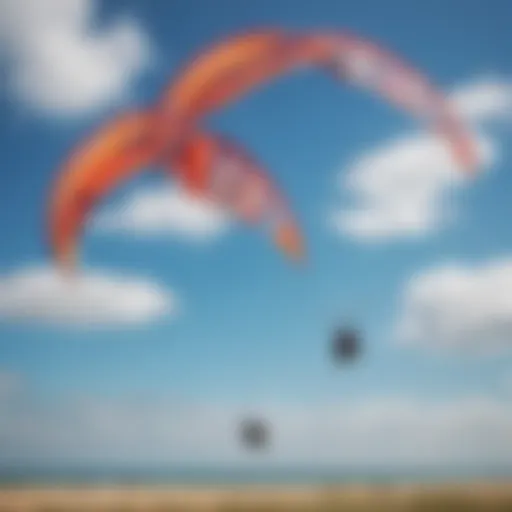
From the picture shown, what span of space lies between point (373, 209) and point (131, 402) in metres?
0.94

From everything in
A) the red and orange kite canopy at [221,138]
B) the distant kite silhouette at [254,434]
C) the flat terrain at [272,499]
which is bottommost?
the flat terrain at [272,499]

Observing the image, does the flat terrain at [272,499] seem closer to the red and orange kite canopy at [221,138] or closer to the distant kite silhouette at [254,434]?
the distant kite silhouette at [254,434]

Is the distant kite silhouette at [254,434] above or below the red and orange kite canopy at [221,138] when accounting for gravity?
below

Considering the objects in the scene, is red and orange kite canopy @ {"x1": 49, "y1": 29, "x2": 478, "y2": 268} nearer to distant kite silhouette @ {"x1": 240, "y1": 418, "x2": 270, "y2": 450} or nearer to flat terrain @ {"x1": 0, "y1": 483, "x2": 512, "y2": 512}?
distant kite silhouette @ {"x1": 240, "y1": 418, "x2": 270, "y2": 450}

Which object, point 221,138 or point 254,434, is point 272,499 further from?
point 221,138

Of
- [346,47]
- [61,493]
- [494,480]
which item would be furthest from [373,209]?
[61,493]

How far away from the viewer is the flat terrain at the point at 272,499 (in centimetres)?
276

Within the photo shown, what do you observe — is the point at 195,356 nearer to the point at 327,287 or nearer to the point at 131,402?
the point at 131,402

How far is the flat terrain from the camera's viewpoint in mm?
2756

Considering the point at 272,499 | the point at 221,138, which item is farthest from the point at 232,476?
the point at 221,138

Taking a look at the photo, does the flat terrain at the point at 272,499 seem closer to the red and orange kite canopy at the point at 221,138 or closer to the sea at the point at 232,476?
the sea at the point at 232,476

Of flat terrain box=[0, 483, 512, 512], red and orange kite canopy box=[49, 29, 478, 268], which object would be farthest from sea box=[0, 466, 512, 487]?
red and orange kite canopy box=[49, 29, 478, 268]

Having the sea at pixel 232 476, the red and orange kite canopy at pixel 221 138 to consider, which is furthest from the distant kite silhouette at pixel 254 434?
the red and orange kite canopy at pixel 221 138

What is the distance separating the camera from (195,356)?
2.83 metres
